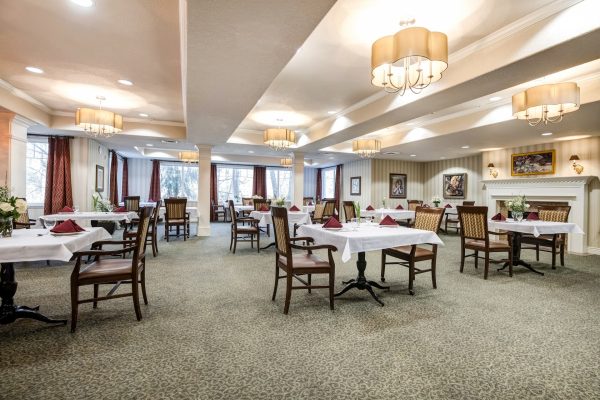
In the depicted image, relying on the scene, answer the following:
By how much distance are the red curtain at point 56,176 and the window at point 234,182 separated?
20.3ft

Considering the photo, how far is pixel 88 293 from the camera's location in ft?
10.8

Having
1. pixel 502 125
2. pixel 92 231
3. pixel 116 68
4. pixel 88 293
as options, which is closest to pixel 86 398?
pixel 92 231

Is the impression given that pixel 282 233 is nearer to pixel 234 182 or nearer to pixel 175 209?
pixel 175 209

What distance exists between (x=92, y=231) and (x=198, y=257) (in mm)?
2463

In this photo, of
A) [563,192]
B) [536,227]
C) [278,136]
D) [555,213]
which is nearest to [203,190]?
[278,136]

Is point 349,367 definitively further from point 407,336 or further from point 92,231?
point 92,231

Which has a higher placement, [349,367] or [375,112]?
[375,112]

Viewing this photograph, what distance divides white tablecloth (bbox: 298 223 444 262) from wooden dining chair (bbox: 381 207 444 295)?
0.20m

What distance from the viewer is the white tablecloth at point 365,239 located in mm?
2801

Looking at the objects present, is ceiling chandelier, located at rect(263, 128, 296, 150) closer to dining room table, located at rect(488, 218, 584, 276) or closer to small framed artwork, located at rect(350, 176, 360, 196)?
dining room table, located at rect(488, 218, 584, 276)

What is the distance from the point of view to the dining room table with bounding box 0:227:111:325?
2.15m

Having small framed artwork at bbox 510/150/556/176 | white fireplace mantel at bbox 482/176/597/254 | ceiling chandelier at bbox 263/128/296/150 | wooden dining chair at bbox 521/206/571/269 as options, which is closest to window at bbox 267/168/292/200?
ceiling chandelier at bbox 263/128/296/150

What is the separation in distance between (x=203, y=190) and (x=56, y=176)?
3.58 metres

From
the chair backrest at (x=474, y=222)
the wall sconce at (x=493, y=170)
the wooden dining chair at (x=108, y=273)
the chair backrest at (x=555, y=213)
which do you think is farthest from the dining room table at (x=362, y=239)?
the wall sconce at (x=493, y=170)
